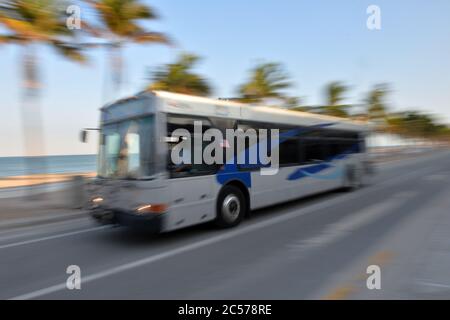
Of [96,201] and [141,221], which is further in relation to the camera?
[96,201]

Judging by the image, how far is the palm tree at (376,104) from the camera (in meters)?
50.9

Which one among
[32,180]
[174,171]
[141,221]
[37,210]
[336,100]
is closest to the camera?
[141,221]

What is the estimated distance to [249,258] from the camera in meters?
5.84

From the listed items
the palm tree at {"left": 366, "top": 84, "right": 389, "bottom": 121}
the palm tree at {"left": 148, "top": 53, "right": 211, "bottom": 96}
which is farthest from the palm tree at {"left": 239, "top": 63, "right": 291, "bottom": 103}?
the palm tree at {"left": 366, "top": 84, "right": 389, "bottom": 121}

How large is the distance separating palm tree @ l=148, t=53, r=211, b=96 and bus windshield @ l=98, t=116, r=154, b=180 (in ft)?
58.2

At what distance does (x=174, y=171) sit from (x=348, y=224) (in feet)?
13.3

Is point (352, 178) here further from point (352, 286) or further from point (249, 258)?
point (352, 286)

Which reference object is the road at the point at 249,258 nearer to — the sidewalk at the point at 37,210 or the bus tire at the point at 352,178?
the sidewalk at the point at 37,210

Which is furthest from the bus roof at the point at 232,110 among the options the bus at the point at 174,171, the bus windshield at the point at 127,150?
the bus windshield at the point at 127,150

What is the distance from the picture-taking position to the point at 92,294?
4.59 meters

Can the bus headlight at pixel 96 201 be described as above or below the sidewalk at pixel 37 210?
above

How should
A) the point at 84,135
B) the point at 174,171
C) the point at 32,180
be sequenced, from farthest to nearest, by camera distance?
the point at 32,180 → the point at 84,135 → the point at 174,171

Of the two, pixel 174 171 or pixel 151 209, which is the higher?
pixel 174 171

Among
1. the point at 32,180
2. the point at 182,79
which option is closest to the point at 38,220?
the point at 32,180
